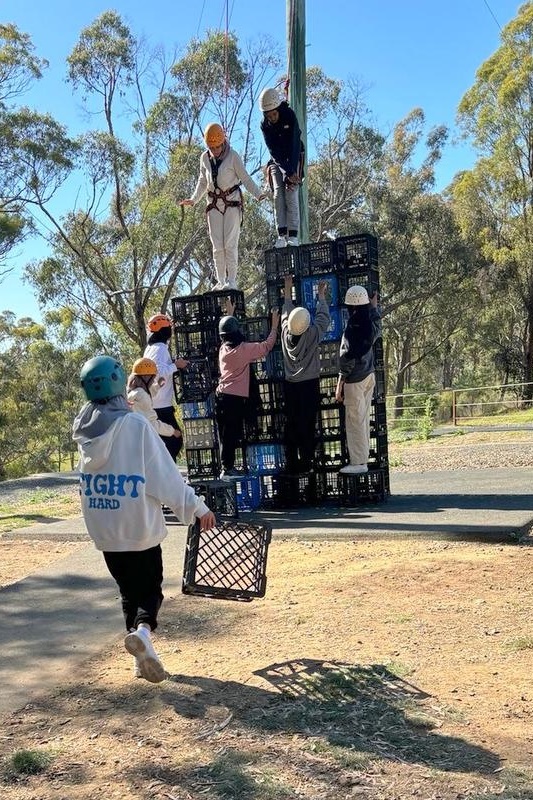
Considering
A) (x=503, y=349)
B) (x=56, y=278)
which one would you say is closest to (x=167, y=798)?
(x=56, y=278)

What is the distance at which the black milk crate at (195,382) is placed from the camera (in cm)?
895

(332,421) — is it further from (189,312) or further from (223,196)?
(223,196)

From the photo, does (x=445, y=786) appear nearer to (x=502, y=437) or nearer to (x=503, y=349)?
(x=502, y=437)

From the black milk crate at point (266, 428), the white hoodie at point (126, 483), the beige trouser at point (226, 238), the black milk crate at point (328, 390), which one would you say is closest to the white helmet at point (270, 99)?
the beige trouser at point (226, 238)

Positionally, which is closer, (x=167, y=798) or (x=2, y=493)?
(x=167, y=798)

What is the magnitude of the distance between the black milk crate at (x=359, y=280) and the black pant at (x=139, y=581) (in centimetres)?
501

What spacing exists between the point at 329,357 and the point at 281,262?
1165 millimetres

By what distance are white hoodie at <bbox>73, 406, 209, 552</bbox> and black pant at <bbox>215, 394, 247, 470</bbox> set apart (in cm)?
454

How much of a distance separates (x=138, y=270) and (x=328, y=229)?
7.48m

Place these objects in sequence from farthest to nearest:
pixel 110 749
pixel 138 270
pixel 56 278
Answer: pixel 56 278, pixel 138 270, pixel 110 749

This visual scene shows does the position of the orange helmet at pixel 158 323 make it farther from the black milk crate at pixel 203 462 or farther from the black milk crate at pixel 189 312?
the black milk crate at pixel 203 462

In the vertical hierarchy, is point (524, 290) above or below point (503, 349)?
above

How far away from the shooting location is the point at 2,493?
14.2m

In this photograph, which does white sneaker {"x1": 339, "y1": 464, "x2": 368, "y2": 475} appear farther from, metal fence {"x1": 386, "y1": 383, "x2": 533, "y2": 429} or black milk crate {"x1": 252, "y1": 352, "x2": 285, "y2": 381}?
metal fence {"x1": 386, "y1": 383, "x2": 533, "y2": 429}
